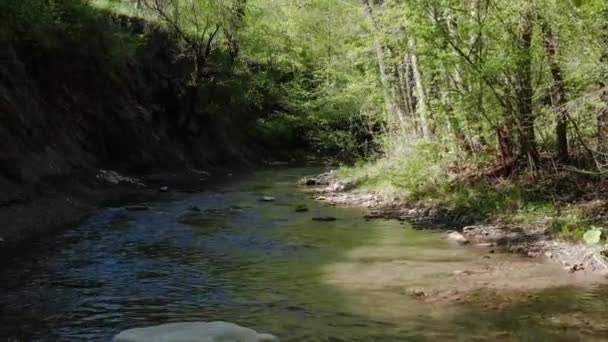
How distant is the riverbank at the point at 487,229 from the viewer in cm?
974

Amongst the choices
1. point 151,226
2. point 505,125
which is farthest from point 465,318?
point 151,226

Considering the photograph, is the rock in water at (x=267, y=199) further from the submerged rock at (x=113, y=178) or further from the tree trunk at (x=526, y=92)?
the tree trunk at (x=526, y=92)

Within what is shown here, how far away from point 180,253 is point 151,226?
2.71 metres

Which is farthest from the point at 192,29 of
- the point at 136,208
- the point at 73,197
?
the point at 136,208

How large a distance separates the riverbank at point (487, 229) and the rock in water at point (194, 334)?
5679mm

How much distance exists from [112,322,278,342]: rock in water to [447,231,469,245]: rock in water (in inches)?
248

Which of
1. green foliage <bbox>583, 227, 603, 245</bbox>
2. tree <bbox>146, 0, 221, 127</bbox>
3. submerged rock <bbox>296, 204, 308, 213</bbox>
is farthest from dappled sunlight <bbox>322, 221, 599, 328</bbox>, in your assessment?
tree <bbox>146, 0, 221, 127</bbox>

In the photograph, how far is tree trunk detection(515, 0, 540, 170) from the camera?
11.8 m

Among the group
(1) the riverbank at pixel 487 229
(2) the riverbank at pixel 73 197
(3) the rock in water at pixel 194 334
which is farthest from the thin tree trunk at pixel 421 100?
(3) the rock in water at pixel 194 334

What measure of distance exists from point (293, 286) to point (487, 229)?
500 cm

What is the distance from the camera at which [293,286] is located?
29.3 ft

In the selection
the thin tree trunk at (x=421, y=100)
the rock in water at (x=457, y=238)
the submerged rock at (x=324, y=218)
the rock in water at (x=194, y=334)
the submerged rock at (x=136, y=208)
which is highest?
the thin tree trunk at (x=421, y=100)

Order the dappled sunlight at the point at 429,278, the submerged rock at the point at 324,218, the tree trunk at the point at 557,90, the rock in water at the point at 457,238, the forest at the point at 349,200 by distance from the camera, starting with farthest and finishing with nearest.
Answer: the submerged rock at the point at 324,218 < the rock in water at the point at 457,238 < the tree trunk at the point at 557,90 < the dappled sunlight at the point at 429,278 < the forest at the point at 349,200

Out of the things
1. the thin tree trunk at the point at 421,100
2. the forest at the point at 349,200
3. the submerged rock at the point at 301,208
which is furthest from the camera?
the submerged rock at the point at 301,208
